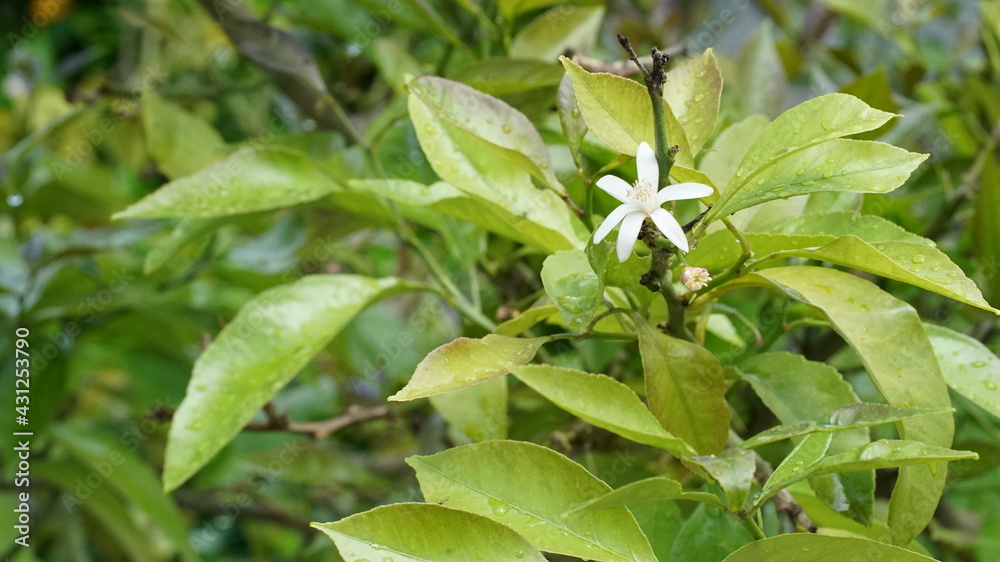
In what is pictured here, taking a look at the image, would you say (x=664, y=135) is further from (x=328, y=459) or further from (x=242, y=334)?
(x=328, y=459)

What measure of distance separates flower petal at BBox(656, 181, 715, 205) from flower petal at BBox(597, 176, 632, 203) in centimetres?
1

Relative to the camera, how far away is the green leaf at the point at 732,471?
0.91 feet

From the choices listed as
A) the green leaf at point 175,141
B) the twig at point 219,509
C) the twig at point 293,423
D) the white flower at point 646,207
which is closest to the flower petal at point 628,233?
the white flower at point 646,207

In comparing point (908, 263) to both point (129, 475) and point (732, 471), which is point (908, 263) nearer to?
point (732, 471)

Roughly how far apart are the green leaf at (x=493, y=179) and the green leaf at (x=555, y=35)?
0.23m

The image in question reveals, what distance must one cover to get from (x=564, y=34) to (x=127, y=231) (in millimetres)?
521

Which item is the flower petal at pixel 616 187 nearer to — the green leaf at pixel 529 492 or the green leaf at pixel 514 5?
the green leaf at pixel 529 492

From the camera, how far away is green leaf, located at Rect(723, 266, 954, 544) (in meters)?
0.31

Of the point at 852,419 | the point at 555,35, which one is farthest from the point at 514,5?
the point at 852,419

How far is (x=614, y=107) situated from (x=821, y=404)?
0.52ft

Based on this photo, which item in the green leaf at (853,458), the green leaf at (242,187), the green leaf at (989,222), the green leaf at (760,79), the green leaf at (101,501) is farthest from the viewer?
the green leaf at (101,501)

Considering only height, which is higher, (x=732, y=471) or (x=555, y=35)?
(x=555, y=35)

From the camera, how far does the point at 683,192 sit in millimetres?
289

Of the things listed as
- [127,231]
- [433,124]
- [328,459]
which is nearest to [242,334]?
[433,124]
